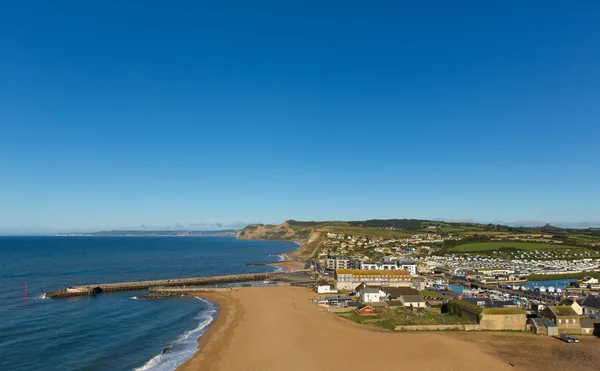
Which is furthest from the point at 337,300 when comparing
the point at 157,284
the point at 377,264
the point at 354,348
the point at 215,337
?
the point at 157,284

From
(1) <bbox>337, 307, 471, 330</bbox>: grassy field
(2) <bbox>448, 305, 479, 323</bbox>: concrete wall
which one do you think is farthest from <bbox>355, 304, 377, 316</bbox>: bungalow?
(2) <bbox>448, 305, 479, 323</bbox>: concrete wall

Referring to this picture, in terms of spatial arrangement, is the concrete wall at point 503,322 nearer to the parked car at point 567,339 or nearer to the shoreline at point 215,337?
the parked car at point 567,339

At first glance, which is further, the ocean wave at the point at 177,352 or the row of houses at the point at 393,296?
the row of houses at the point at 393,296

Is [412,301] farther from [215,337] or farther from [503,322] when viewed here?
[215,337]

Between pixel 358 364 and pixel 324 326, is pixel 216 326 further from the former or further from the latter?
pixel 358 364

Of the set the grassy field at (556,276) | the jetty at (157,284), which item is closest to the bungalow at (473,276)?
the grassy field at (556,276)

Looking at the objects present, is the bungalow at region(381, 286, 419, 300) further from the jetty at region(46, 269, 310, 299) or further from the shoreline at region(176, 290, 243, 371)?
the jetty at region(46, 269, 310, 299)
